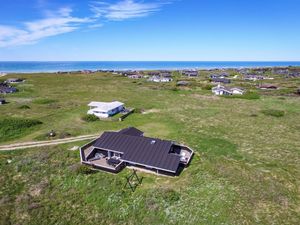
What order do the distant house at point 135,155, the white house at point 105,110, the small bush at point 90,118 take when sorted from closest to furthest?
the distant house at point 135,155 < the small bush at point 90,118 < the white house at point 105,110

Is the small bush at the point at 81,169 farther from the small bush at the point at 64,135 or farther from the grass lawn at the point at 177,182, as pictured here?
the small bush at the point at 64,135

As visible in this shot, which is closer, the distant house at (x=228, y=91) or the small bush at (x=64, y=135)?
the small bush at (x=64, y=135)

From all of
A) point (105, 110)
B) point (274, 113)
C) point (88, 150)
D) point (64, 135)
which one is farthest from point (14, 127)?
point (274, 113)

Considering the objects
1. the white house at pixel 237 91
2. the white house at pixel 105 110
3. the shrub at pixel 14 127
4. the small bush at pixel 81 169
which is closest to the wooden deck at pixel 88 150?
the small bush at pixel 81 169

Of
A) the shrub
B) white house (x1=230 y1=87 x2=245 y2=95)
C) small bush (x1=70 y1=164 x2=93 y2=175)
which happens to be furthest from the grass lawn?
white house (x1=230 y1=87 x2=245 y2=95)

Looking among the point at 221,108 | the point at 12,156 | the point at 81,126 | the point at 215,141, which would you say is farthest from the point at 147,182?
the point at 221,108

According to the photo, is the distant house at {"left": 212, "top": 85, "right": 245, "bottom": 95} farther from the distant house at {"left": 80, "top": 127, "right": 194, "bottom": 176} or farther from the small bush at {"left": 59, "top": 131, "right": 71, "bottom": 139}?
the small bush at {"left": 59, "top": 131, "right": 71, "bottom": 139}

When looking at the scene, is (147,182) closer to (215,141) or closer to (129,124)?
(215,141)
